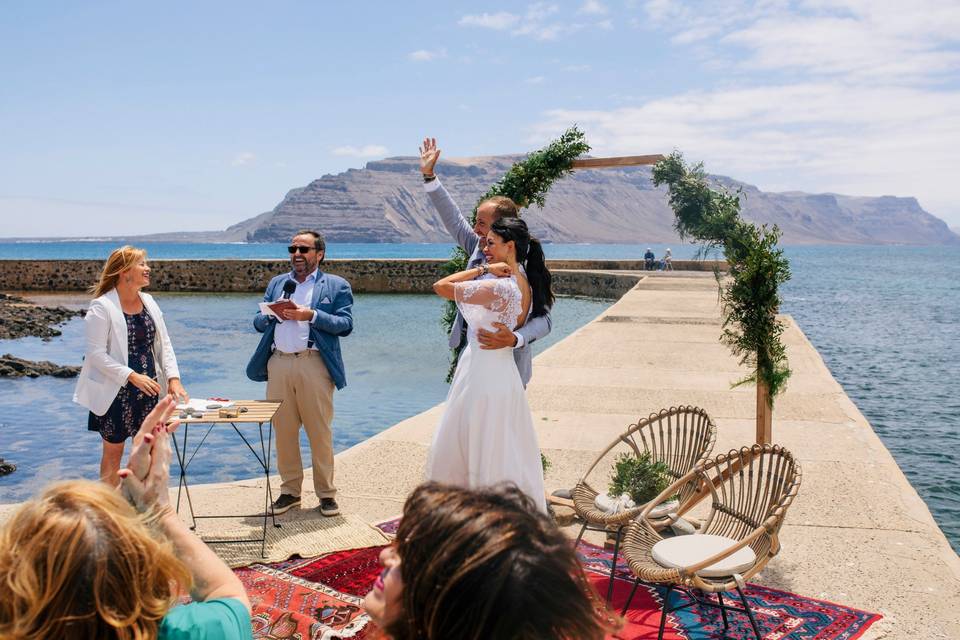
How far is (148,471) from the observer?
1938 millimetres

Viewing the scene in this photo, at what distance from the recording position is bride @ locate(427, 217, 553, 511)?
439 cm

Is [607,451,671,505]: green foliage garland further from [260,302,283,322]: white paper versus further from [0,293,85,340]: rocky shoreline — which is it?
[0,293,85,340]: rocky shoreline

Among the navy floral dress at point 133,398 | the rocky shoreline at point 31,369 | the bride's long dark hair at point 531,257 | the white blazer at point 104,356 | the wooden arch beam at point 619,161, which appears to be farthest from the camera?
the rocky shoreline at point 31,369

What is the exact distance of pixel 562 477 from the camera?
7.00 meters

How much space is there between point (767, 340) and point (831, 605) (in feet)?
6.49

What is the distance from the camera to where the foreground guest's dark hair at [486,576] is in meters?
1.19

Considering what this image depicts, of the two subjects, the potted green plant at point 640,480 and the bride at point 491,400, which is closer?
the bride at point 491,400

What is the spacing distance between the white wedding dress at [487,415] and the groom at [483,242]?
0.25 ft

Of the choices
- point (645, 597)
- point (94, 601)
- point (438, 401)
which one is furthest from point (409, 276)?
point (94, 601)

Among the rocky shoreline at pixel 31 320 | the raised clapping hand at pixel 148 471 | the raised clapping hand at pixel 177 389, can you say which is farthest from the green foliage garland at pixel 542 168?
the rocky shoreline at pixel 31 320

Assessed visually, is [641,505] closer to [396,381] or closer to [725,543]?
[725,543]

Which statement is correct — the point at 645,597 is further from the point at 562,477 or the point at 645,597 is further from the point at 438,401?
the point at 438,401

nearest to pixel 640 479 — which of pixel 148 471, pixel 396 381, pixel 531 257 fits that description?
pixel 531 257

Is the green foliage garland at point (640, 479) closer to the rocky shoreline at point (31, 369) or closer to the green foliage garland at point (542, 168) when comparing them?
the green foliage garland at point (542, 168)
